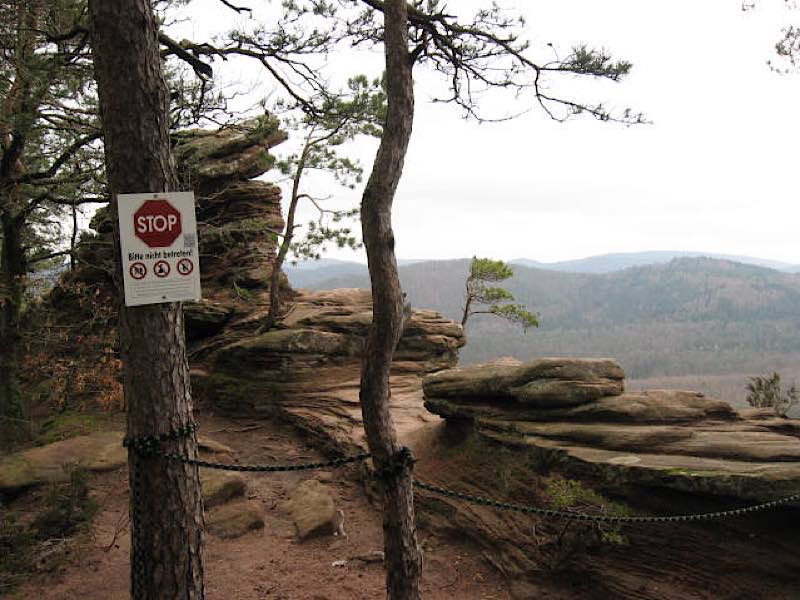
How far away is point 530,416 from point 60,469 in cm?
608

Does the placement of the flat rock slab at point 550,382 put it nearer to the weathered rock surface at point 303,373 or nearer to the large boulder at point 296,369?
the weathered rock surface at point 303,373

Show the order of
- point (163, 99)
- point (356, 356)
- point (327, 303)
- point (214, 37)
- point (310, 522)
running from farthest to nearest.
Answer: point (327, 303) → point (356, 356) → point (214, 37) → point (310, 522) → point (163, 99)

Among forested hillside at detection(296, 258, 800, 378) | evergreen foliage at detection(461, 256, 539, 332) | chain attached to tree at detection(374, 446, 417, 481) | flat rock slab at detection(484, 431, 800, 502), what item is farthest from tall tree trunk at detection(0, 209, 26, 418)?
forested hillside at detection(296, 258, 800, 378)

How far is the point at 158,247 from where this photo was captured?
132 inches

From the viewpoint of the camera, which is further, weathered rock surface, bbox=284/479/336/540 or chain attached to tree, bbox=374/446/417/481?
weathered rock surface, bbox=284/479/336/540

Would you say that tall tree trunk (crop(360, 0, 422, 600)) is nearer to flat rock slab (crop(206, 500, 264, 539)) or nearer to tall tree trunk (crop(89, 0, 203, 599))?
tall tree trunk (crop(89, 0, 203, 599))

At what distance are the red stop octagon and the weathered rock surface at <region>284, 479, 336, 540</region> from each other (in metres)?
4.90

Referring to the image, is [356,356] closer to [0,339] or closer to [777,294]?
[0,339]

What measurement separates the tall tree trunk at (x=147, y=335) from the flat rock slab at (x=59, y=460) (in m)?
4.36

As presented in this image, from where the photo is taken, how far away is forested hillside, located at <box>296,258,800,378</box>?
86.0 meters

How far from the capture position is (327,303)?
13117 mm

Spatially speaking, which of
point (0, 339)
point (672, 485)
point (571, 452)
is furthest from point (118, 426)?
point (672, 485)

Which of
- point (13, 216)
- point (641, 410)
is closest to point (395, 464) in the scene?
point (641, 410)

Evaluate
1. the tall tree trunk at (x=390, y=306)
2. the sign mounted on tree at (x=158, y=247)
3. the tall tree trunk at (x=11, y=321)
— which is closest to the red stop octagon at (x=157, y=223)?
the sign mounted on tree at (x=158, y=247)
